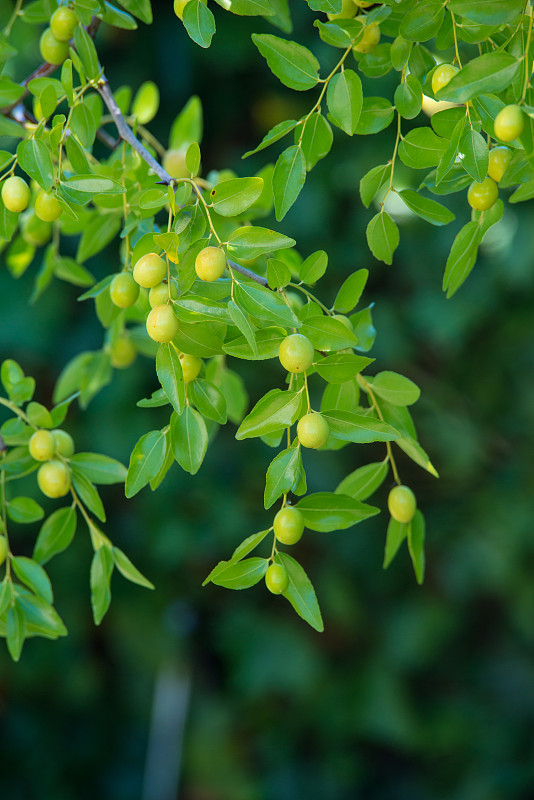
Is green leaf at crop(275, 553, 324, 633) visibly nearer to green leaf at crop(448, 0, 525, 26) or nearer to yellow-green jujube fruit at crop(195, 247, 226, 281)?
yellow-green jujube fruit at crop(195, 247, 226, 281)

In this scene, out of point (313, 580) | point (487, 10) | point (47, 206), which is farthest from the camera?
point (313, 580)

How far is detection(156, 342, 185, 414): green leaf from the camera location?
1.25 feet

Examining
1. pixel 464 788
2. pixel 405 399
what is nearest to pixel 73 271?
pixel 405 399

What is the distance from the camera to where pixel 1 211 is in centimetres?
46

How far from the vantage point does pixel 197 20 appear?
15.8 inches

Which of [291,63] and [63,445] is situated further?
[63,445]

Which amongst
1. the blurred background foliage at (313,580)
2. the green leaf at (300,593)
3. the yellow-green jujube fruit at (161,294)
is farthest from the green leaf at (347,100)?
the blurred background foliage at (313,580)

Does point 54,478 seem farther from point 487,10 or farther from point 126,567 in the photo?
point 487,10

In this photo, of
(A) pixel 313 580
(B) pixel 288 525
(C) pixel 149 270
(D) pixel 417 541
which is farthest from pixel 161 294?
(A) pixel 313 580

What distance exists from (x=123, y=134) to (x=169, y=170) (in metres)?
0.18

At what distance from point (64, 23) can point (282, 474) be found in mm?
291

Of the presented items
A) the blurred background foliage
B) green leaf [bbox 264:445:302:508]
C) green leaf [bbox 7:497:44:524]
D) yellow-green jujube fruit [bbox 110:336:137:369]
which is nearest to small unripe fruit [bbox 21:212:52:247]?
yellow-green jujube fruit [bbox 110:336:137:369]

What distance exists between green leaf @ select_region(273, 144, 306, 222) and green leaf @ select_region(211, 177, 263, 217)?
2 cm

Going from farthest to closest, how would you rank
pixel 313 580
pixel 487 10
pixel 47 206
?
pixel 313 580 < pixel 47 206 < pixel 487 10
